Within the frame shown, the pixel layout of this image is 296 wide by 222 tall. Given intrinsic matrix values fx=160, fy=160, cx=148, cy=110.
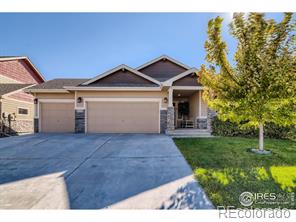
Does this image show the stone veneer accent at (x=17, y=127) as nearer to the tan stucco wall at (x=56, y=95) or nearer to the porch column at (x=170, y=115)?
the tan stucco wall at (x=56, y=95)

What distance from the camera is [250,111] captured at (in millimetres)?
5664

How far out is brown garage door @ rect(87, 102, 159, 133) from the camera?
10.9 metres

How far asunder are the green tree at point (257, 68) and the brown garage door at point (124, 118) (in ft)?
18.4

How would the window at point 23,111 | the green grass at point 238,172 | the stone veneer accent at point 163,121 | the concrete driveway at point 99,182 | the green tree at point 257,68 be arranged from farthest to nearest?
the window at point 23,111, the stone veneer accent at point 163,121, the green tree at point 257,68, the green grass at point 238,172, the concrete driveway at point 99,182

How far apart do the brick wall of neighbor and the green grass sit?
19.5 metres

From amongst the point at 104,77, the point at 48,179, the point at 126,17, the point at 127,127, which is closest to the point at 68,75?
the point at 104,77

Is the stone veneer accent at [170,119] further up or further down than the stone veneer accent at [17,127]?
further up

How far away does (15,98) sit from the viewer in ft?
45.2

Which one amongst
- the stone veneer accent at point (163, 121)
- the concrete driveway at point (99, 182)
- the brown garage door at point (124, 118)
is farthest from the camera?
the brown garage door at point (124, 118)

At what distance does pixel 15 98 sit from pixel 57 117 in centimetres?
544

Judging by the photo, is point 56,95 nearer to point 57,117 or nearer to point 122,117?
point 57,117

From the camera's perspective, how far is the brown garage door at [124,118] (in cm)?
1092

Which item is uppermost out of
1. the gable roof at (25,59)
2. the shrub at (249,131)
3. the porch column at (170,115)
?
the gable roof at (25,59)

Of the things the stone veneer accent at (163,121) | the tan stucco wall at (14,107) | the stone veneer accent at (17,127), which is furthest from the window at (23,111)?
the stone veneer accent at (163,121)
